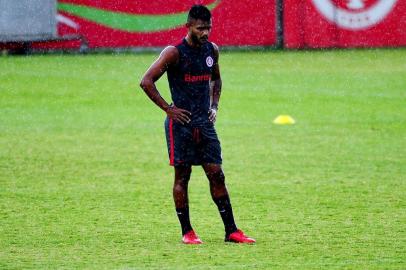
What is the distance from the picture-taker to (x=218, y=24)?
2741cm

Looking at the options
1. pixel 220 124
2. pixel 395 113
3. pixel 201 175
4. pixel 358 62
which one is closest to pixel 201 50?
pixel 201 175

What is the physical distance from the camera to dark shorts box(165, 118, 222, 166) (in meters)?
8.83

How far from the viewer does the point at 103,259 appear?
26.9ft

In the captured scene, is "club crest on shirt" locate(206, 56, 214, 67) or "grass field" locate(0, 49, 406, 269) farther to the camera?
"club crest on shirt" locate(206, 56, 214, 67)

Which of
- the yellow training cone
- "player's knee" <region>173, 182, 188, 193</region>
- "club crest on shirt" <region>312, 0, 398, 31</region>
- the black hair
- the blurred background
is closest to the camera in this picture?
the black hair

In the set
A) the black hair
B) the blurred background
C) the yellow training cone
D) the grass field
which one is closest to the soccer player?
the black hair

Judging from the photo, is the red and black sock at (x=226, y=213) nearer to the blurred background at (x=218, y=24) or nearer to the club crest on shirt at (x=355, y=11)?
the blurred background at (x=218, y=24)

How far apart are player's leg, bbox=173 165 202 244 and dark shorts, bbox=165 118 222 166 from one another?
0.31 feet

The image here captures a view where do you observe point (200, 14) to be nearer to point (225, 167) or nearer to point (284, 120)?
point (225, 167)

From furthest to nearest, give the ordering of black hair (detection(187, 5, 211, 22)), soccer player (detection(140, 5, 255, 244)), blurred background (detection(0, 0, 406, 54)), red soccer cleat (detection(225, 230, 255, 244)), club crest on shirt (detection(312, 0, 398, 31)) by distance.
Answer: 1. blurred background (detection(0, 0, 406, 54))
2. club crest on shirt (detection(312, 0, 398, 31))
3. red soccer cleat (detection(225, 230, 255, 244))
4. soccer player (detection(140, 5, 255, 244))
5. black hair (detection(187, 5, 211, 22))

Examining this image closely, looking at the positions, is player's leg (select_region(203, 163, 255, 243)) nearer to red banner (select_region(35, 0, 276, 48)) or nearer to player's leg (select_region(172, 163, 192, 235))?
player's leg (select_region(172, 163, 192, 235))

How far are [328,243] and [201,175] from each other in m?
5.16

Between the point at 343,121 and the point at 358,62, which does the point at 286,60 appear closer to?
the point at 358,62

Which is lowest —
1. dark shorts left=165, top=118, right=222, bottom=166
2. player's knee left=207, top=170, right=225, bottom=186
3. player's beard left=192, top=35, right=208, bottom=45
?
player's knee left=207, top=170, right=225, bottom=186
